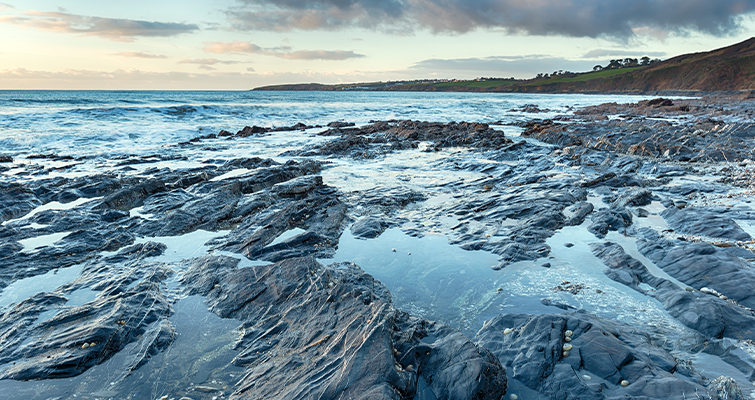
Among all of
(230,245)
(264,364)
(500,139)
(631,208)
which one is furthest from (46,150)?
(631,208)

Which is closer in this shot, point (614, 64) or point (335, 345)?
point (335, 345)

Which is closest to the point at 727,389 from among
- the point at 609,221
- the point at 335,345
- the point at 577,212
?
the point at 335,345

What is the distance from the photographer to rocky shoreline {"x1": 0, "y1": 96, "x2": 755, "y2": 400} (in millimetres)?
3637

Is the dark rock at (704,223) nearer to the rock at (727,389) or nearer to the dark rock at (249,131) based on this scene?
the rock at (727,389)

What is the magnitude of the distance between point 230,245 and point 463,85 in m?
197

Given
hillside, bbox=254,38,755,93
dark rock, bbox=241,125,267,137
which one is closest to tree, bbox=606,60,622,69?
hillside, bbox=254,38,755,93

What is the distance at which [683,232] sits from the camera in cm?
723

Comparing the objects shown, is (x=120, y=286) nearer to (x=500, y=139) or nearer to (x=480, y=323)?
(x=480, y=323)

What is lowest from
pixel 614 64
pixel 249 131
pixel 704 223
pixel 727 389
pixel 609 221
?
pixel 727 389

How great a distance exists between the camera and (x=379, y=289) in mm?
5680

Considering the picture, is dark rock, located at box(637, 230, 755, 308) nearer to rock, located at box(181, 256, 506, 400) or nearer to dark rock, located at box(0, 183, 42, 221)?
rock, located at box(181, 256, 506, 400)

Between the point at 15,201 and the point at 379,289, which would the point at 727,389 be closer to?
the point at 379,289

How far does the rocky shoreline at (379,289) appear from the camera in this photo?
3637 mm

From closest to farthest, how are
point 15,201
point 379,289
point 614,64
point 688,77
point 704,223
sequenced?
point 379,289, point 704,223, point 15,201, point 688,77, point 614,64
